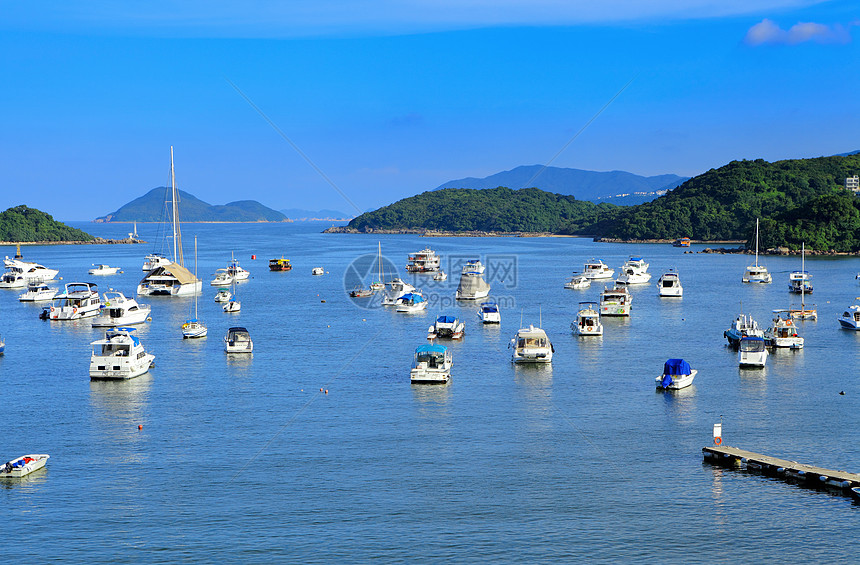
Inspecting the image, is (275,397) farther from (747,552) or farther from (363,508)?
(747,552)

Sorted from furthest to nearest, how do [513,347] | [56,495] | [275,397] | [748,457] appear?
[513,347]
[275,397]
[748,457]
[56,495]

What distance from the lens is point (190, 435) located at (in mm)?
46219

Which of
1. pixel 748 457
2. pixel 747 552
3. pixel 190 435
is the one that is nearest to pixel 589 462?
pixel 748 457

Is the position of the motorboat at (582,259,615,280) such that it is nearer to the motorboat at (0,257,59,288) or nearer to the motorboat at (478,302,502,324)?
the motorboat at (478,302,502,324)

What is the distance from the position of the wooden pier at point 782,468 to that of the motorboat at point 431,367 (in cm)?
2135

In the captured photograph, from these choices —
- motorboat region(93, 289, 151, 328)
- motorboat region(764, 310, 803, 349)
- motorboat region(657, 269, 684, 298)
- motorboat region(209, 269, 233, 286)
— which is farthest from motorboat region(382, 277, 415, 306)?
motorboat region(764, 310, 803, 349)

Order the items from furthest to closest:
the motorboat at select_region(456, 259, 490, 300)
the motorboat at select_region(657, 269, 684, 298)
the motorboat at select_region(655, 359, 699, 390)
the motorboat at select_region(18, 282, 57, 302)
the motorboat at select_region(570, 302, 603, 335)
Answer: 1. the motorboat at select_region(18, 282, 57, 302)
2. the motorboat at select_region(657, 269, 684, 298)
3. the motorboat at select_region(456, 259, 490, 300)
4. the motorboat at select_region(570, 302, 603, 335)
5. the motorboat at select_region(655, 359, 699, 390)

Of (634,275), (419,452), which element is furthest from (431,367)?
(634,275)

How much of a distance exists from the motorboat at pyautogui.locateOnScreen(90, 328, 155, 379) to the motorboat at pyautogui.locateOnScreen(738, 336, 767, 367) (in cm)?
4584

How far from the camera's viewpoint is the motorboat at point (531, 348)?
66125 millimetres

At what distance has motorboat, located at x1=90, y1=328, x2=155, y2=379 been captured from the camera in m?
61.1

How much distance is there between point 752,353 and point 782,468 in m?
26.7

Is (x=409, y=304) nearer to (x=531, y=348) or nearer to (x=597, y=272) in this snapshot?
(x=531, y=348)

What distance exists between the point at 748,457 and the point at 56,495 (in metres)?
32.0
